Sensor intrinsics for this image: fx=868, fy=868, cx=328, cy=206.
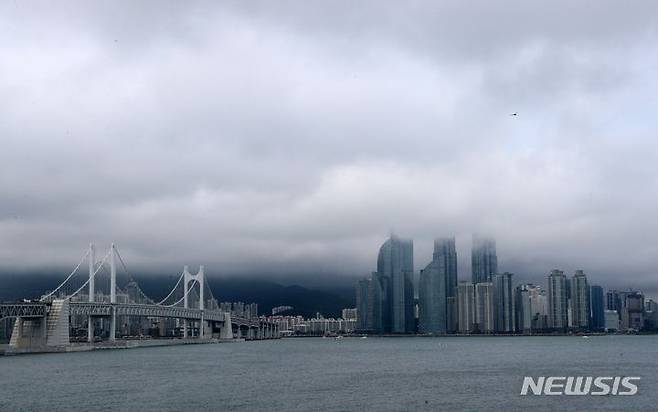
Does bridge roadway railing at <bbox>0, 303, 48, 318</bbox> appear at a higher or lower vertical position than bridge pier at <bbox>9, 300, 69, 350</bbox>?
higher

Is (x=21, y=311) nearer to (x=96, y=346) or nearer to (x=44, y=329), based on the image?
(x=44, y=329)

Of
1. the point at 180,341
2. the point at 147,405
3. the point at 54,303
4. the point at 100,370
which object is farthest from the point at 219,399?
the point at 180,341

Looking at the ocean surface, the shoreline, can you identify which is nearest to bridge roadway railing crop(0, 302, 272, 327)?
the shoreline

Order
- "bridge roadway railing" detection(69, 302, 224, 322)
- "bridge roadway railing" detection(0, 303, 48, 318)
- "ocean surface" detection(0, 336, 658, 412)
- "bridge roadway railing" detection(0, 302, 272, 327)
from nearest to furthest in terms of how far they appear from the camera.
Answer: "ocean surface" detection(0, 336, 658, 412), "bridge roadway railing" detection(0, 303, 48, 318), "bridge roadway railing" detection(0, 302, 272, 327), "bridge roadway railing" detection(69, 302, 224, 322)

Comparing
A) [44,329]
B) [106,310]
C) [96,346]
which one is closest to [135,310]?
[106,310]

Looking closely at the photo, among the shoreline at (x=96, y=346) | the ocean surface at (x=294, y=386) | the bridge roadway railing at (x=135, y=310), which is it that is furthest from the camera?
the bridge roadway railing at (x=135, y=310)

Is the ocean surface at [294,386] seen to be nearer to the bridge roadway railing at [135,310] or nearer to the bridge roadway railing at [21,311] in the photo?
the bridge roadway railing at [21,311]

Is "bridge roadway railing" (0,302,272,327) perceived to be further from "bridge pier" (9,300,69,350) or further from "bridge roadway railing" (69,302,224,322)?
"bridge pier" (9,300,69,350)

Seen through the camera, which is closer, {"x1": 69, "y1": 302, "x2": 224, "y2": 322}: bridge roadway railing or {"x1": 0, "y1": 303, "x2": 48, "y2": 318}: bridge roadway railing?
{"x1": 0, "y1": 303, "x2": 48, "y2": 318}: bridge roadway railing

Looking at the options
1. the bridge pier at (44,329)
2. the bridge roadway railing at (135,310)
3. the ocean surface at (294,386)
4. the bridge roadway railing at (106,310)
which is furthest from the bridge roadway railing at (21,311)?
the ocean surface at (294,386)

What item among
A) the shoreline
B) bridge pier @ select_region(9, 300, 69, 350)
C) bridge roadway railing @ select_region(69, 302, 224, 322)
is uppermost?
bridge roadway railing @ select_region(69, 302, 224, 322)

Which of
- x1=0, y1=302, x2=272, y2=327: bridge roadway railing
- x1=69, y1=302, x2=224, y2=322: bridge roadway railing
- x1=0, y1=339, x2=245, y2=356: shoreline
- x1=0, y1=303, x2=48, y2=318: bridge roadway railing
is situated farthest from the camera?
x1=69, y1=302, x2=224, y2=322: bridge roadway railing

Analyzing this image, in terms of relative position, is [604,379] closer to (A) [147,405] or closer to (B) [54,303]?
(A) [147,405]
